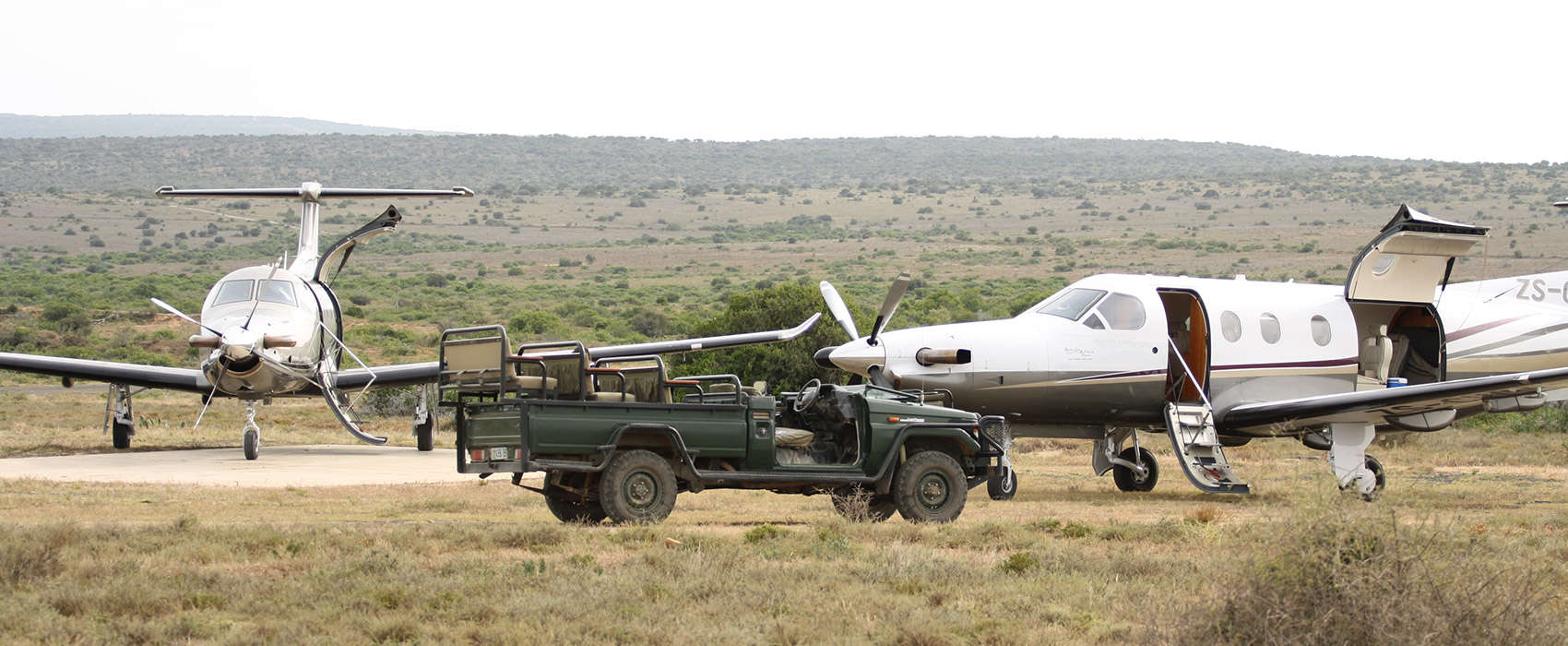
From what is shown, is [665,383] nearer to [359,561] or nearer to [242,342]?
[359,561]

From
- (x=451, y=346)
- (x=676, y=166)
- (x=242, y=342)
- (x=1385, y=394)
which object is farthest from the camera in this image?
(x=676, y=166)

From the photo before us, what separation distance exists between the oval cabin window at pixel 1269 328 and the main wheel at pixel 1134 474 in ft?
7.95

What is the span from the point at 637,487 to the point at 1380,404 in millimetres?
9523

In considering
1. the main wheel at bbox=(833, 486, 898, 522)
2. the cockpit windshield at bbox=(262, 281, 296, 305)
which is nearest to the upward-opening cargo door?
the main wheel at bbox=(833, 486, 898, 522)

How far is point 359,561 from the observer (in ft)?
34.1

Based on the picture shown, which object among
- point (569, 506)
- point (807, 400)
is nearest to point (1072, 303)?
point (807, 400)

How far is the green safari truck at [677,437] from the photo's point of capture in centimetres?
1268

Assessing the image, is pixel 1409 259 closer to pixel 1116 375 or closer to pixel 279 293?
pixel 1116 375

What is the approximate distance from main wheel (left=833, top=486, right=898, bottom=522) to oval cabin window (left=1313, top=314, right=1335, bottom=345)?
7.68 m

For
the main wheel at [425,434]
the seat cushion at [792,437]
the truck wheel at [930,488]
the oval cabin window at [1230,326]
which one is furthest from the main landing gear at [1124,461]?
the main wheel at [425,434]

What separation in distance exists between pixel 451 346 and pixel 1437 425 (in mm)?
13056

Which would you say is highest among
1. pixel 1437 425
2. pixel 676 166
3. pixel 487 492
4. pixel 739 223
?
pixel 676 166

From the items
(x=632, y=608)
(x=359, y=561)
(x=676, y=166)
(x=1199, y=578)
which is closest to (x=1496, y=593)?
(x=1199, y=578)

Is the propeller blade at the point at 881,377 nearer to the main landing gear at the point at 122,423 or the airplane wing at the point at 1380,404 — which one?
the airplane wing at the point at 1380,404
